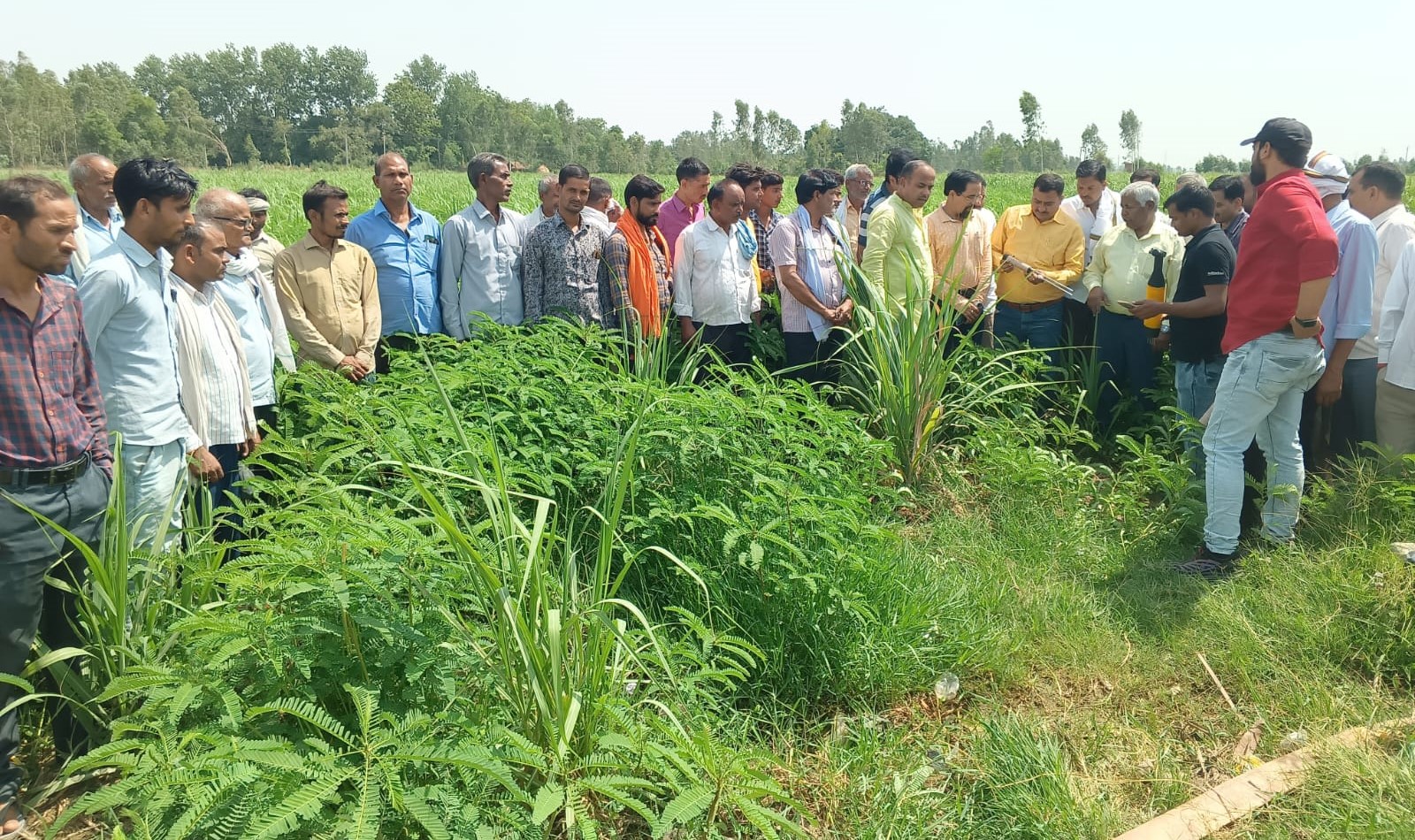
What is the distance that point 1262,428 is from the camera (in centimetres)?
434

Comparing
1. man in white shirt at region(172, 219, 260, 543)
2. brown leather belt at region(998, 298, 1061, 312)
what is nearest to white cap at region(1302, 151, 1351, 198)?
brown leather belt at region(998, 298, 1061, 312)

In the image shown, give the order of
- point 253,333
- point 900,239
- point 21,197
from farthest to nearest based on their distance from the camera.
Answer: point 900,239 < point 253,333 < point 21,197

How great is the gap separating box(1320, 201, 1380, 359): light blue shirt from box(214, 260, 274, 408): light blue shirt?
5.07 m

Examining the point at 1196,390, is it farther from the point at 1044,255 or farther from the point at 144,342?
the point at 144,342

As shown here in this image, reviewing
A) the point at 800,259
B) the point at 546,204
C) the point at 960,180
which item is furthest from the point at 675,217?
the point at 960,180

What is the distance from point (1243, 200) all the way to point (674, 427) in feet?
14.8

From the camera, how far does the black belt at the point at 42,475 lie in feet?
8.31

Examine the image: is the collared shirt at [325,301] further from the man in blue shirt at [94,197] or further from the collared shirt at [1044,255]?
the collared shirt at [1044,255]

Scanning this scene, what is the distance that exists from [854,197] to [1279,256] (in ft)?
12.3

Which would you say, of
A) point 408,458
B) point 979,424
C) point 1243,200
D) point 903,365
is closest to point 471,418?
point 408,458

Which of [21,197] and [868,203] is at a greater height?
[868,203]

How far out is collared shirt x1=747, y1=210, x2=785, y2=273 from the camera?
6.71m

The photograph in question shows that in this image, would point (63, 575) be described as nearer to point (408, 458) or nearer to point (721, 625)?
point (408, 458)

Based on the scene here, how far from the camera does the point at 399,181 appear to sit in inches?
213
